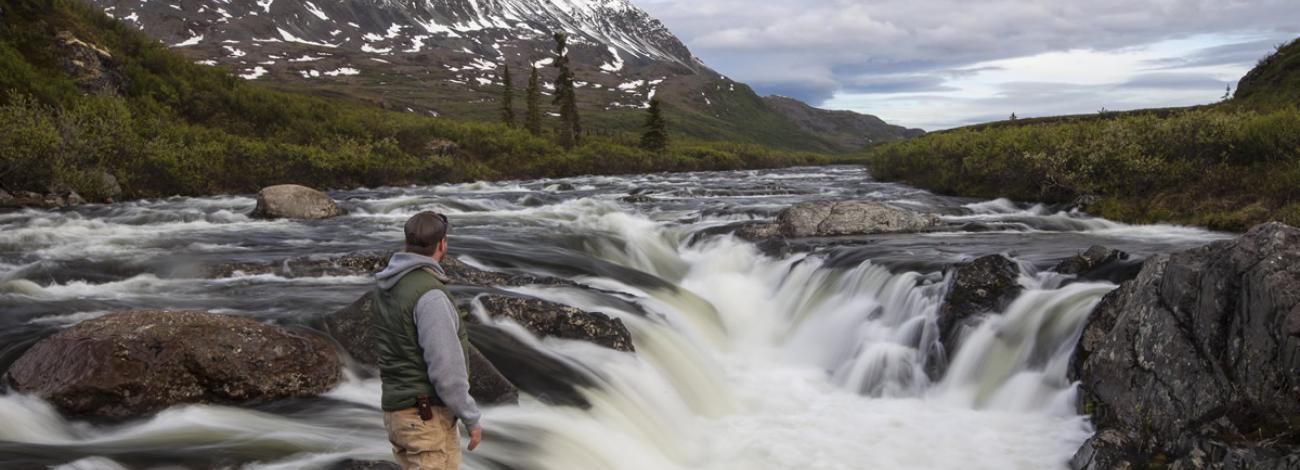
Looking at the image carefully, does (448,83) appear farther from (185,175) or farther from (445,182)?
(185,175)

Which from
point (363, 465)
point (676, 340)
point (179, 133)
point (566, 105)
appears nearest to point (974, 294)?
point (676, 340)

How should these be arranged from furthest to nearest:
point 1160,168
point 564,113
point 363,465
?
point 564,113
point 1160,168
point 363,465

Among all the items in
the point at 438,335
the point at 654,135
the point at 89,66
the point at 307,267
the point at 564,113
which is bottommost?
the point at 307,267

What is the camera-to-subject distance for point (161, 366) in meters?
8.54

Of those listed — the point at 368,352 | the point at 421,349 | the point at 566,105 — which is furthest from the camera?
the point at 566,105

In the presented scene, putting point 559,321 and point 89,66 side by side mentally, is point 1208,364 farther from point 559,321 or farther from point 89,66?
point 89,66

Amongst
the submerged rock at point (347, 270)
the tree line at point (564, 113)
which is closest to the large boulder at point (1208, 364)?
the submerged rock at point (347, 270)

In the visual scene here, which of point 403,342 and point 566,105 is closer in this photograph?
point 403,342

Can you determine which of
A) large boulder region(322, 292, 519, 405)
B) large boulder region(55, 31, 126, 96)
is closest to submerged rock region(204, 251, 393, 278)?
large boulder region(322, 292, 519, 405)

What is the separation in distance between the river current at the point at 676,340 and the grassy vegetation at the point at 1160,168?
1590 mm

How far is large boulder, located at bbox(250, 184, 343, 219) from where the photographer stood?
25.7 meters

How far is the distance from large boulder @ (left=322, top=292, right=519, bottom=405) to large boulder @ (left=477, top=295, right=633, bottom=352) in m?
1.94

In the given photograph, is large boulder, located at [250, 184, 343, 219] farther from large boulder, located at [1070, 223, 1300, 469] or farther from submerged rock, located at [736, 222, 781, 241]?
large boulder, located at [1070, 223, 1300, 469]

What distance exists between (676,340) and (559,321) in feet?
9.19
